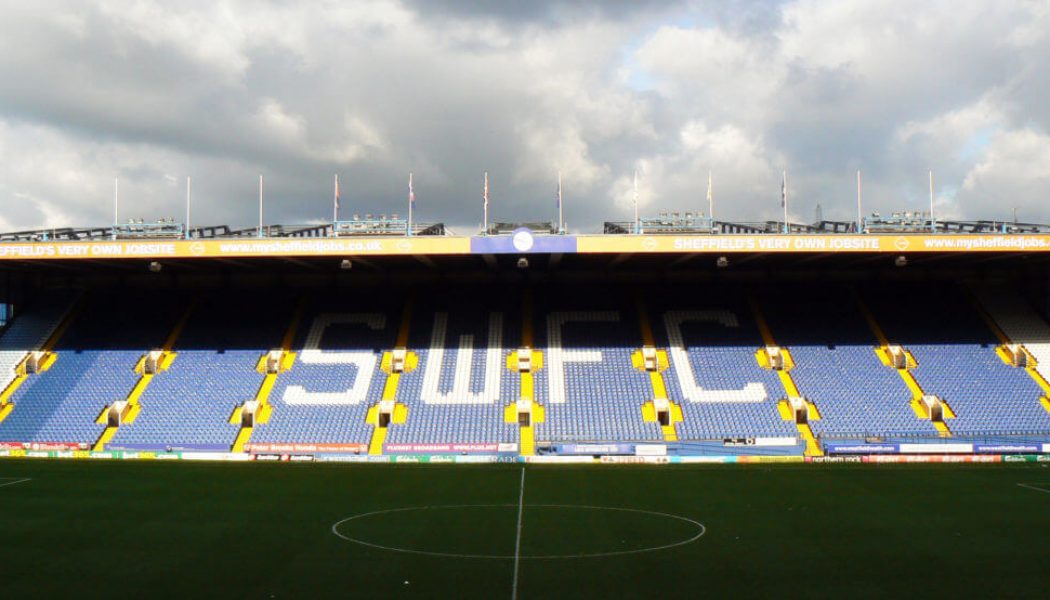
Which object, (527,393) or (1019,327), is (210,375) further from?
(1019,327)

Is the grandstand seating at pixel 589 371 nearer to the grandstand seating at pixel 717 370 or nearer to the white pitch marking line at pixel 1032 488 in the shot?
the grandstand seating at pixel 717 370

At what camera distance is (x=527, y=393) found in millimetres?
44938

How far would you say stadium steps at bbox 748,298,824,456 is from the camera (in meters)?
41.7

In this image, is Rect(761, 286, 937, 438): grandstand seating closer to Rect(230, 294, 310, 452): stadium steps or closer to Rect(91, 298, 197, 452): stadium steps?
Rect(230, 294, 310, 452): stadium steps

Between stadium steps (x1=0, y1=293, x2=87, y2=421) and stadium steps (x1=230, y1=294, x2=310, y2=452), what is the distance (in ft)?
39.6

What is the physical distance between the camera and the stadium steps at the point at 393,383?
42594 mm

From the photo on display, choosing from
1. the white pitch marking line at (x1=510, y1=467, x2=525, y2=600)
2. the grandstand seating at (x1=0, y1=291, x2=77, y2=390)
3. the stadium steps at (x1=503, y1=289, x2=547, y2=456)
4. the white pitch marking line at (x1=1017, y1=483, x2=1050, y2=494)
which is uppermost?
the grandstand seating at (x1=0, y1=291, x2=77, y2=390)

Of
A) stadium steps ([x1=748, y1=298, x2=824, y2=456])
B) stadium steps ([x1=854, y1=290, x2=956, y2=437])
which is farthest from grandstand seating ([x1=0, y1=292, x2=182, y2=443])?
stadium steps ([x1=854, y1=290, x2=956, y2=437])

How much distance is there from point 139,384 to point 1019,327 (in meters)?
49.4

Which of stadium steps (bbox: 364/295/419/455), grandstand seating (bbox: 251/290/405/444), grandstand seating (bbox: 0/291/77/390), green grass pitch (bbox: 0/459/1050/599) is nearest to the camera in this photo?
green grass pitch (bbox: 0/459/1050/599)

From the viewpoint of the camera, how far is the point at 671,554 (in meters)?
18.6

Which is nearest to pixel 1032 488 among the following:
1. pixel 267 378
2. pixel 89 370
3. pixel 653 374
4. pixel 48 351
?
pixel 653 374

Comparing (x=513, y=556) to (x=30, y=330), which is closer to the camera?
(x=513, y=556)

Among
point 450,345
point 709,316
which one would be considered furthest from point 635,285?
point 450,345
